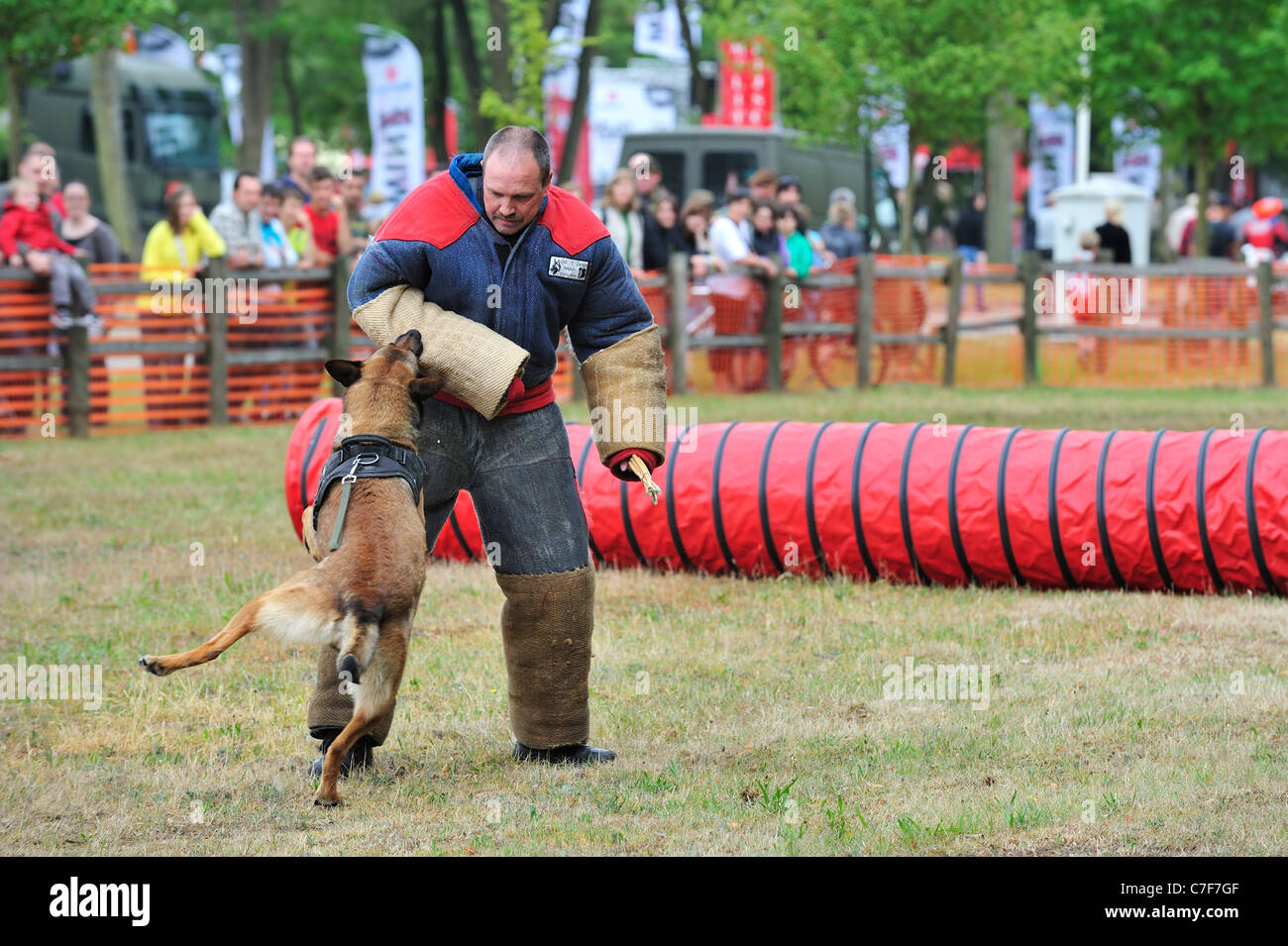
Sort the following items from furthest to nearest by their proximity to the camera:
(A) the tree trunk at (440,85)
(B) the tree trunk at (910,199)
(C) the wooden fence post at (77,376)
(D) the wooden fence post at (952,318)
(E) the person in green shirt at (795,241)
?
(A) the tree trunk at (440,85) < (B) the tree trunk at (910,199) < (D) the wooden fence post at (952,318) < (E) the person in green shirt at (795,241) < (C) the wooden fence post at (77,376)

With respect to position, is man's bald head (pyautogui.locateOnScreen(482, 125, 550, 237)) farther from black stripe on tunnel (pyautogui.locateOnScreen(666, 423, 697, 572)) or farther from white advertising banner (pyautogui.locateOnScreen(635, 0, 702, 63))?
white advertising banner (pyautogui.locateOnScreen(635, 0, 702, 63))

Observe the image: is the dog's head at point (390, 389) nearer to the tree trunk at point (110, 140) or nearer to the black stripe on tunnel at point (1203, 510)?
the black stripe on tunnel at point (1203, 510)

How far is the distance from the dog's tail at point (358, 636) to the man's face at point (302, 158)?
11.7 m

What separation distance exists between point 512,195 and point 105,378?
10151mm

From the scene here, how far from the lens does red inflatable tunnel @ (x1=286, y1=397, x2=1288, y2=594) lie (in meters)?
7.78

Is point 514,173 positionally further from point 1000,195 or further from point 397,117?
point 1000,195

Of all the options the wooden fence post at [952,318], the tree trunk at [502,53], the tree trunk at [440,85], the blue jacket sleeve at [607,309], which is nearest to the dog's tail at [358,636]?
the blue jacket sleeve at [607,309]

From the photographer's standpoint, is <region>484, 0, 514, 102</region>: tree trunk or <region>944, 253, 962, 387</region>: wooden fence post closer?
<region>944, 253, 962, 387</region>: wooden fence post

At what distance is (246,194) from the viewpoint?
1463 cm

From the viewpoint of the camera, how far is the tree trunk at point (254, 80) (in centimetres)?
2862

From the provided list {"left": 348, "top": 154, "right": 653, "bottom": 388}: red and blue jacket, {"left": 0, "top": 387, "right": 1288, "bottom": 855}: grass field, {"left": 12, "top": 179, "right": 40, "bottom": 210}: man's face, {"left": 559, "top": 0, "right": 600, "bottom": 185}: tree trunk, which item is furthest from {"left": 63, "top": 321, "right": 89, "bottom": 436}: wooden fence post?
{"left": 559, "top": 0, "right": 600, "bottom": 185}: tree trunk

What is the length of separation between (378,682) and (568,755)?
1.00 m

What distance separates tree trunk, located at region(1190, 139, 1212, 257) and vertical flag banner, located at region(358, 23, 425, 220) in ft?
36.7

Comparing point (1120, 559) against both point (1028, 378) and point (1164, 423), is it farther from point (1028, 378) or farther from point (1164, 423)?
point (1028, 378)
